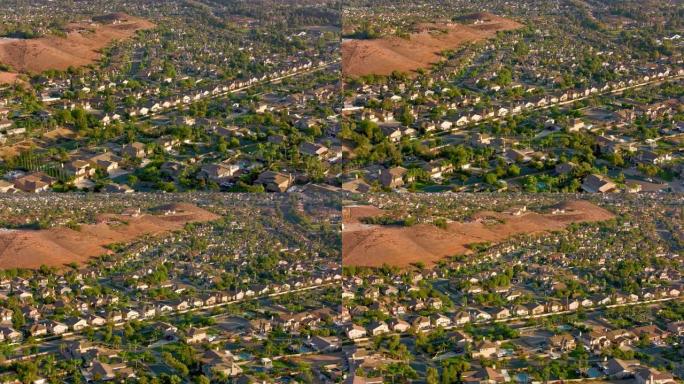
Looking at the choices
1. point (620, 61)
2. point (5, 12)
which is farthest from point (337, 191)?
point (5, 12)

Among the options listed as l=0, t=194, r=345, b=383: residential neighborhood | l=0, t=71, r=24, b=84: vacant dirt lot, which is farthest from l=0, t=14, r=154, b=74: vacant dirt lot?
l=0, t=194, r=345, b=383: residential neighborhood

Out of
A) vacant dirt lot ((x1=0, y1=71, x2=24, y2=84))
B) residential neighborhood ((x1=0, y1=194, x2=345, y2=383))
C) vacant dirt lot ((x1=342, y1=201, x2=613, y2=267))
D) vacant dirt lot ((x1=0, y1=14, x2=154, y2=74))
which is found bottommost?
residential neighborhood ((x1=0, y1=194, x2=345, y2=383))

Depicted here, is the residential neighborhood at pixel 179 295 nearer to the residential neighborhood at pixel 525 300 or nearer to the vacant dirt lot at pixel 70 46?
the residential neighborhood at pixel 525 300

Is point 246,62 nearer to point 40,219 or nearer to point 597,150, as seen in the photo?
point 40,219

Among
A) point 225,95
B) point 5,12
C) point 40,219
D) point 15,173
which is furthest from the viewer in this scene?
point 5,12

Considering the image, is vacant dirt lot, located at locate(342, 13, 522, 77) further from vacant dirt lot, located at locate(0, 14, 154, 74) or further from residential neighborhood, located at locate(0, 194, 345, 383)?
vacant dirt lot, located at locate(0, 14, 154, 74)
